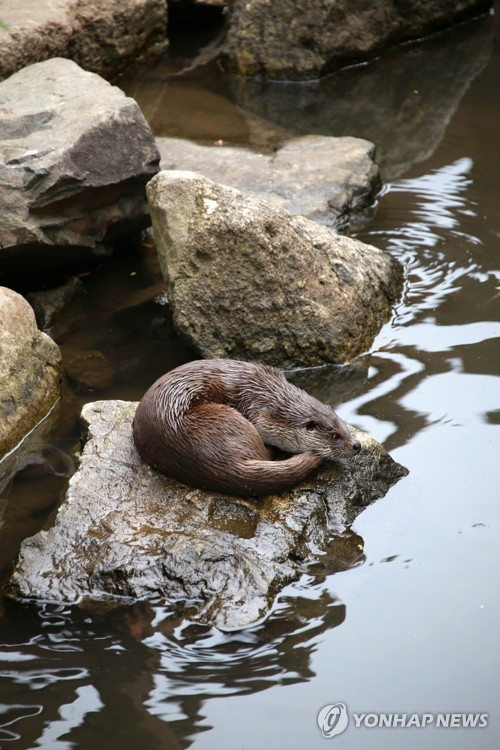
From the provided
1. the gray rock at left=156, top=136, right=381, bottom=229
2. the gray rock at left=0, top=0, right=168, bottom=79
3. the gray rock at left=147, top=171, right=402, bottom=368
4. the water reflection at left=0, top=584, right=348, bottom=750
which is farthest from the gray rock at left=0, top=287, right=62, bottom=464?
the gray rock at left=0, top=0, right=168, bottom=79

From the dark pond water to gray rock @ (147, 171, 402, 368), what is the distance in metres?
0.35

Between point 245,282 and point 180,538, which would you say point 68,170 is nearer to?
point 245,282

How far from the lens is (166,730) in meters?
3.36

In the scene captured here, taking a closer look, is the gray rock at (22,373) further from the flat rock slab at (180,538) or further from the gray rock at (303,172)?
the gray rock at (303,172)

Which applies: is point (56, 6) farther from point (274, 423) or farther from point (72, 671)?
point (72, 671)

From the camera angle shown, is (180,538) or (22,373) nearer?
(180,538)

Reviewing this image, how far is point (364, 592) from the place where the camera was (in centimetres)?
397

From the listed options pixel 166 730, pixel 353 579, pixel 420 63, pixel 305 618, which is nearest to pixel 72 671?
pixel 166 730

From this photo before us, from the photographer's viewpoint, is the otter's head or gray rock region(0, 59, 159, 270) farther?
gray rock region(0, 59, 159, 270)

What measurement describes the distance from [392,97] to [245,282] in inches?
182

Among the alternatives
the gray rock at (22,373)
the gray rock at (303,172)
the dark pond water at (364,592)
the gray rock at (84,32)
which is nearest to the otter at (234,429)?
the dark pond water at (364,592)

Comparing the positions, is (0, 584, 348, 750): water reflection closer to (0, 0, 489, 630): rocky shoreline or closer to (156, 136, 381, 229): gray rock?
(0, 0, 489, 630): rocky shoreline

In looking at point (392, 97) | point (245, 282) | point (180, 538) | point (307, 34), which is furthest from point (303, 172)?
point (180, 538)

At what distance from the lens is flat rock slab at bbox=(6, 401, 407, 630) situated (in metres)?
3.97
